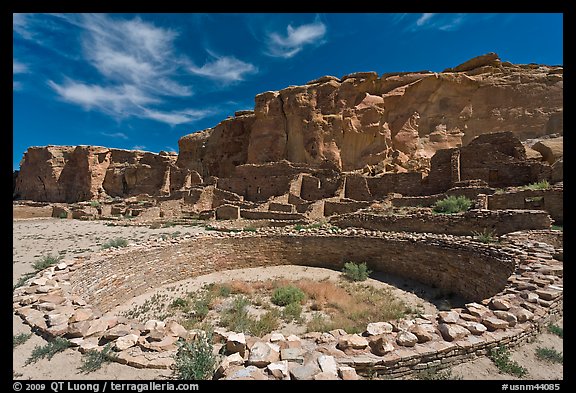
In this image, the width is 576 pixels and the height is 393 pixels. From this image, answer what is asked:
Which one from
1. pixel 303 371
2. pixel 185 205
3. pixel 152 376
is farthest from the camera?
pixel 185 205

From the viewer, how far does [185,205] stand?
24453mm

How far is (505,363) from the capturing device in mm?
3277

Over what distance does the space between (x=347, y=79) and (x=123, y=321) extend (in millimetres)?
31530

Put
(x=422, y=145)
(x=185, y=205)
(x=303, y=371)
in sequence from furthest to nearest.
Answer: (x=422, y=145) → (x=185, y=205) → (x=303, y=371)

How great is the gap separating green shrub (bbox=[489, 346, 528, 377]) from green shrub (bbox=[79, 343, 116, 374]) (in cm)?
486

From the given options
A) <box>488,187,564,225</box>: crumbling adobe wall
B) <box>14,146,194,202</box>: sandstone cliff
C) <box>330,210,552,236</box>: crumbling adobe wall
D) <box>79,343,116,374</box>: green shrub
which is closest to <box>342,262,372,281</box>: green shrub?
<box>330,210,552,236</box>: crumbling adobe wall

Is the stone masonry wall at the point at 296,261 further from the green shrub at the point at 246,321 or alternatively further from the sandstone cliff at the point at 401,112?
the sandstone cliff at the point at 401,112

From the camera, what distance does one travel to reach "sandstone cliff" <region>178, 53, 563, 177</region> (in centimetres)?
2686

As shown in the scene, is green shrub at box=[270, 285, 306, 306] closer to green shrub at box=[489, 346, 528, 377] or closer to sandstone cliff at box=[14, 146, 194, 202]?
green shrub at box=[489, 346, 528, 377]

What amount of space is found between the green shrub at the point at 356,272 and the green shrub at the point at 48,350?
797cm
